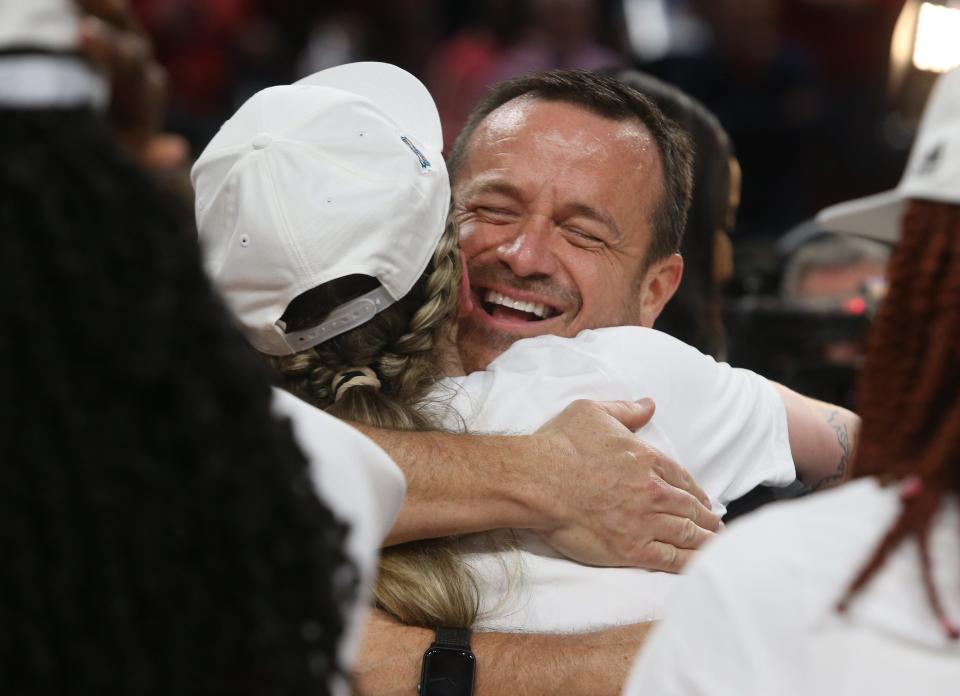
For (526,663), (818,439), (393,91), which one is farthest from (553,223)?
(526,663)

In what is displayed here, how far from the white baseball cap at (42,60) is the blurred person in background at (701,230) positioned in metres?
2.28

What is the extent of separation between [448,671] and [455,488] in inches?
10.3

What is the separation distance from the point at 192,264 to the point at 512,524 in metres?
1.03

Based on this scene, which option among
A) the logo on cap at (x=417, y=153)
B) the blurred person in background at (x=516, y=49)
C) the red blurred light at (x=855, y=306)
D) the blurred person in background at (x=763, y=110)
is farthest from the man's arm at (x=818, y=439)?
the blurred person in background at (x=516, y=49)

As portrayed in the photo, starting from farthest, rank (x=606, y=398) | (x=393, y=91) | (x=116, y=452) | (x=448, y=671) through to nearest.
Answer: (x=393, y=91) → (x=606, y=398) → (x=448, y=671) → (x=116, y=452)

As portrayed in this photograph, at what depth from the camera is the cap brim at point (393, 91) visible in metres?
2.19

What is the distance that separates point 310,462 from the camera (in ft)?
3.38

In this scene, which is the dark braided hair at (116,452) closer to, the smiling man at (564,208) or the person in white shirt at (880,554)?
the person in white shirt at (880,554)

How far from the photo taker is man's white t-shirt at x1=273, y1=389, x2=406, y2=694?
113cm

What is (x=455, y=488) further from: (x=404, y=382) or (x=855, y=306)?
(x=855, y=306)

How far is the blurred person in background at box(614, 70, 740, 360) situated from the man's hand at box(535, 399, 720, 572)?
3.83ft

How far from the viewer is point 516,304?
2.35 m

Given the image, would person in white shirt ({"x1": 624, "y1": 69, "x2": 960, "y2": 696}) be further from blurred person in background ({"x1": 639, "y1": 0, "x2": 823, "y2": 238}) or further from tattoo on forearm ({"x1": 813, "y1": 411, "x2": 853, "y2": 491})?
blurred person in background ({"x1": 639, "y1": 0, "x2": 823, "y2": 238})

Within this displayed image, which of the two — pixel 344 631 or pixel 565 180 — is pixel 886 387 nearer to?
pixel 344 631
